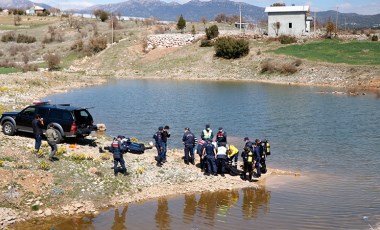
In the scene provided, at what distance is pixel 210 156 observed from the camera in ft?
69.1

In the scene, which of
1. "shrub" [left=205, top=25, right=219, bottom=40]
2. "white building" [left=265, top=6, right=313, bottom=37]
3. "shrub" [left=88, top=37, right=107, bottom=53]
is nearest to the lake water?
"shrub" [left=205, top=25, right=219, bottom=40]

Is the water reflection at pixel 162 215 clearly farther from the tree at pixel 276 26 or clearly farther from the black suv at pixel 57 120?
the tree at pixel 276 26

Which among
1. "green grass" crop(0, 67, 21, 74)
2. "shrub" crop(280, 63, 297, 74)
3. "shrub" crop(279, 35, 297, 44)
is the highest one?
"shrub" crop(279, 35, 297, 44)

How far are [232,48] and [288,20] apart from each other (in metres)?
17.5

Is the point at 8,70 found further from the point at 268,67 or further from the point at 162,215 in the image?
the point at 162,215

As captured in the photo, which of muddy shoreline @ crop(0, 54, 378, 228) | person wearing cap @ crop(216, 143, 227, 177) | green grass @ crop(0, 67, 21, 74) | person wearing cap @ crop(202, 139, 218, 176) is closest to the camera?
muddy shoreline @ crop(0, 54, 378, 228)

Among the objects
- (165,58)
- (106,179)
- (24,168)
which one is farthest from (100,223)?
→ (165,58)

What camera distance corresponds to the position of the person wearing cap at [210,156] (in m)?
21.1

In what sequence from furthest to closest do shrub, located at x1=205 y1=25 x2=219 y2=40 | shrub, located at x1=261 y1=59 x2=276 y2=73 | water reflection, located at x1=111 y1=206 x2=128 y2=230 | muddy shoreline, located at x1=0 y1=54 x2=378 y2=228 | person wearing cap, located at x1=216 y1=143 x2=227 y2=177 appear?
shrub, located at x1=205 y1=25 x2=219 y2=40 < shrub, located at x1=261 y1=59 x2=276 y2=73 < person wearing cap, located at x1=216 y1=143 x2=227 y2=177 < muddy shoreline, located at x1=0 y1=54 x2=378 y2=228 < water reflection, located at x1=111 y1=206 x2=128 y2=230

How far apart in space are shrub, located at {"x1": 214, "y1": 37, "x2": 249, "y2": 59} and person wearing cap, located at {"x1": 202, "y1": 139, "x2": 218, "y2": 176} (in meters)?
56.1

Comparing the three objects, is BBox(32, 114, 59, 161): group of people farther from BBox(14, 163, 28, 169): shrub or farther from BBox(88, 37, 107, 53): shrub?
BBox(88, 37, 107, 53): shrub

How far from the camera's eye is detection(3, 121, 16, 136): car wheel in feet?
81.3

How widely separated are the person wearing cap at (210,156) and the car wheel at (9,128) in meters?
10.2

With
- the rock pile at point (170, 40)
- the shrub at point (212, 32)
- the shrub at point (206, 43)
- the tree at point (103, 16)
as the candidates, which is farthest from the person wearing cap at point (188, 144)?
the tree at point (103, 16)
